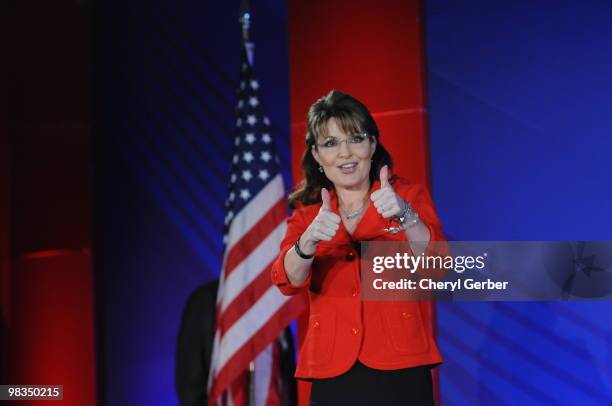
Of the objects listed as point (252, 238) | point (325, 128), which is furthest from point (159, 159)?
point (325, 128)

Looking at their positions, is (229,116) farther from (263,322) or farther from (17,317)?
(17,317)

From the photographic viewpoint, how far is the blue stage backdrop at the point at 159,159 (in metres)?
4.04

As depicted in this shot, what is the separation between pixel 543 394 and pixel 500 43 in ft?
4.57

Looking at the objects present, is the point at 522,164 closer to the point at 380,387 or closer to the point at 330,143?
the point at 330,143

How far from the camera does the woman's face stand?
2342 mm

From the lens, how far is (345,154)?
234cm

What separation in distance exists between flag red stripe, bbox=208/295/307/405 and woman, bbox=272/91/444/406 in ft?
3.64

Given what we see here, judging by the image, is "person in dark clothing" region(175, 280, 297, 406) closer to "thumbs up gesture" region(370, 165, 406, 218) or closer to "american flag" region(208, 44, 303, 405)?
"american flag" region(208, 44, 303, 405)

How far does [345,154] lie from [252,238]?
1248 mm

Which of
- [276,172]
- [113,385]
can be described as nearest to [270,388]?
[276,172]

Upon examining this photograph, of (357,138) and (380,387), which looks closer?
(380,387)

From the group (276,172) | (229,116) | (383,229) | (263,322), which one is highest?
(229,116)

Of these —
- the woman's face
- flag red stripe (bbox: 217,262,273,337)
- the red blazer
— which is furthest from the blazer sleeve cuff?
flag red stripe (bbox: 217,262,273,337)

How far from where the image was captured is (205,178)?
410 cm
